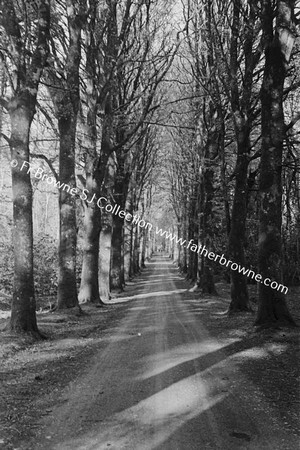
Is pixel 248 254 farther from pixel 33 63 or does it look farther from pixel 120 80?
pixel 33 63

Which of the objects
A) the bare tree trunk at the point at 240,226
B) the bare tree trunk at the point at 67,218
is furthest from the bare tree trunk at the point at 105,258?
the bare tree trunk at the point at 240,226

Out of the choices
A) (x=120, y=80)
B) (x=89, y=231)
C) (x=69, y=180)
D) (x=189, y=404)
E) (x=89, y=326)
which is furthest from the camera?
(x=120, y=80)

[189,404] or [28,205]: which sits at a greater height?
[28,205]

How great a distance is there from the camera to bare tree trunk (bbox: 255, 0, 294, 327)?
34.9 ft

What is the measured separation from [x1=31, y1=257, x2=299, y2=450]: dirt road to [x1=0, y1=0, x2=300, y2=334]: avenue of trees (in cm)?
279

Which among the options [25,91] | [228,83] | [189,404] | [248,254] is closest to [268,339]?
[189,404]

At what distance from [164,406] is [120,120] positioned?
14.8 metres

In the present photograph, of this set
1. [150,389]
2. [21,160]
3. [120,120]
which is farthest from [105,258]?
[150,389]

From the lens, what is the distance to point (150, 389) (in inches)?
242

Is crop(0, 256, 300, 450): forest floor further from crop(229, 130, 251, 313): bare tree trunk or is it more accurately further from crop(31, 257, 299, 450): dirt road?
crop(229, 130, 251, 313): bare tree trunk

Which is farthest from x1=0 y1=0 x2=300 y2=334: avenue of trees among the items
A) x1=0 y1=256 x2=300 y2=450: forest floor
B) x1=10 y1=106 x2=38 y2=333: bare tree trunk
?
x1=0 y1=256 x2=300 y2=450: forest floor

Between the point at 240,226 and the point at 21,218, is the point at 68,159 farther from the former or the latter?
the point at 240,226

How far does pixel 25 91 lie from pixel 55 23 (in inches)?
276

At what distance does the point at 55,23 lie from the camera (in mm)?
15062
